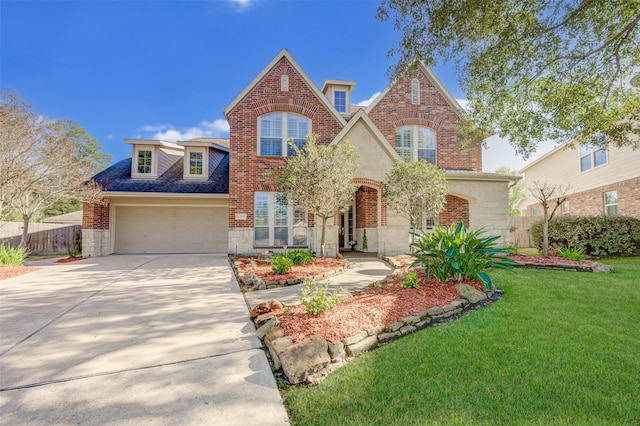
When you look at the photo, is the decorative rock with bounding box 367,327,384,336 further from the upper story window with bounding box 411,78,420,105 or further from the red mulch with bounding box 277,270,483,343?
the upper story window with bounding box 411,78,420,105

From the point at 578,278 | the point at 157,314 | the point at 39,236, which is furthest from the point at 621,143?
the point at 39,236

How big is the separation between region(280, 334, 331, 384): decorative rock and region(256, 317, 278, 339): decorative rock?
732 mm

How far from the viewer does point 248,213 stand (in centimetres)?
1212

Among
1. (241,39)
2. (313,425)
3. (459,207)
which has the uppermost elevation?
(241,39)

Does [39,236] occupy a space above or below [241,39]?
below

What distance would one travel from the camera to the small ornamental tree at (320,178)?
30.7 ft

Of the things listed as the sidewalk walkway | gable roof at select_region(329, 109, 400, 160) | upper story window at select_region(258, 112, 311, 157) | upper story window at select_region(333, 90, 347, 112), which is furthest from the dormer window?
the sidewalk walkway

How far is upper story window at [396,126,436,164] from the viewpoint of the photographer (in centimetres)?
1477

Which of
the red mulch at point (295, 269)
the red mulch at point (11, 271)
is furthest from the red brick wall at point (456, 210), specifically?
the red mulch at point (11, 271)

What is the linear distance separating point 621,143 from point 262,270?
11.1 m

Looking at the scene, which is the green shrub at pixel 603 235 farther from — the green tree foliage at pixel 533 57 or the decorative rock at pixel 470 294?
the decorative rock at pixel 470 294

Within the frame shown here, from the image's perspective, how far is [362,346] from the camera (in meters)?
Result: 3.41

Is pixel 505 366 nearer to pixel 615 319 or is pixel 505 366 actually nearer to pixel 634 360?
pixel 634 360

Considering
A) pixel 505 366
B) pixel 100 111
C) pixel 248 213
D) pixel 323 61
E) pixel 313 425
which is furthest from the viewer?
pixel 100 111
